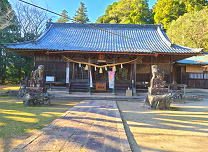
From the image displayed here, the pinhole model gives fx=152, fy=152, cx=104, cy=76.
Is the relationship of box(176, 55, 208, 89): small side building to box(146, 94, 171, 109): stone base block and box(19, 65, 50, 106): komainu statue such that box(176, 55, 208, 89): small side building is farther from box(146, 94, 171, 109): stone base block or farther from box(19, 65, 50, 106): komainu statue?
box(19, 65, 50, 106): komainu statue

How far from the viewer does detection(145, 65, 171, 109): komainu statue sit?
7926 mm

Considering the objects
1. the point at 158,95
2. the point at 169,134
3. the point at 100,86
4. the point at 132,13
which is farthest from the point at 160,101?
the point at 132,13

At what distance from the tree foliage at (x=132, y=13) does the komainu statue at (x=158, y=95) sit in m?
35.0

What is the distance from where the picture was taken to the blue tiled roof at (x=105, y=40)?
12.2 meters

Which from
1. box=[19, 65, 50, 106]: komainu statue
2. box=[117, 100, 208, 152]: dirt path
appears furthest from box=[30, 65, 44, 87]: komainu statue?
box=[117, 100, 208, 152]: dirt path

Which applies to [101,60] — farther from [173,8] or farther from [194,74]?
[173,8]

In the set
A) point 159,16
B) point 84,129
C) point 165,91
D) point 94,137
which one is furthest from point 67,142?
point 159,16

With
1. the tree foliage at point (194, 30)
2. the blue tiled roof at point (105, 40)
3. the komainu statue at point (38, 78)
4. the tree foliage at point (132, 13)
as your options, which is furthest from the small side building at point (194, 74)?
the tree foliage at point (132, 13)

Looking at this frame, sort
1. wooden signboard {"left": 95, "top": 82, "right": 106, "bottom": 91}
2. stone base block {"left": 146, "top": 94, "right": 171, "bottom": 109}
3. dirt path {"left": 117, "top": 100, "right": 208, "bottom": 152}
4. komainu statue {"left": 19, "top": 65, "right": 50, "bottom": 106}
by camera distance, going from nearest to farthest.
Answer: dirt path {"left": 117, "top": 100, "right": 208, "bottom": 152} → stone base block {"left": 146, "top": 94, "right": 171, "bottom": 109} → komainu statue {"left": 19, "top": 65, "right": 50, "bottom": 106} → wooden signboard {"left": 95, "top": 82, "right": 106, "bottom": 91}

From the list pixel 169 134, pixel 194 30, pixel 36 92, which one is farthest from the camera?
pixel 194 30

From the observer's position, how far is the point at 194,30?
26719 mm

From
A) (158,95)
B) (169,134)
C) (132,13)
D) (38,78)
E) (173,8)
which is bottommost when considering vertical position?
(169,134)

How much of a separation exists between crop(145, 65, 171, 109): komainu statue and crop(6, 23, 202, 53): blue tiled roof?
367 cm

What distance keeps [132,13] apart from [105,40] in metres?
31.3
